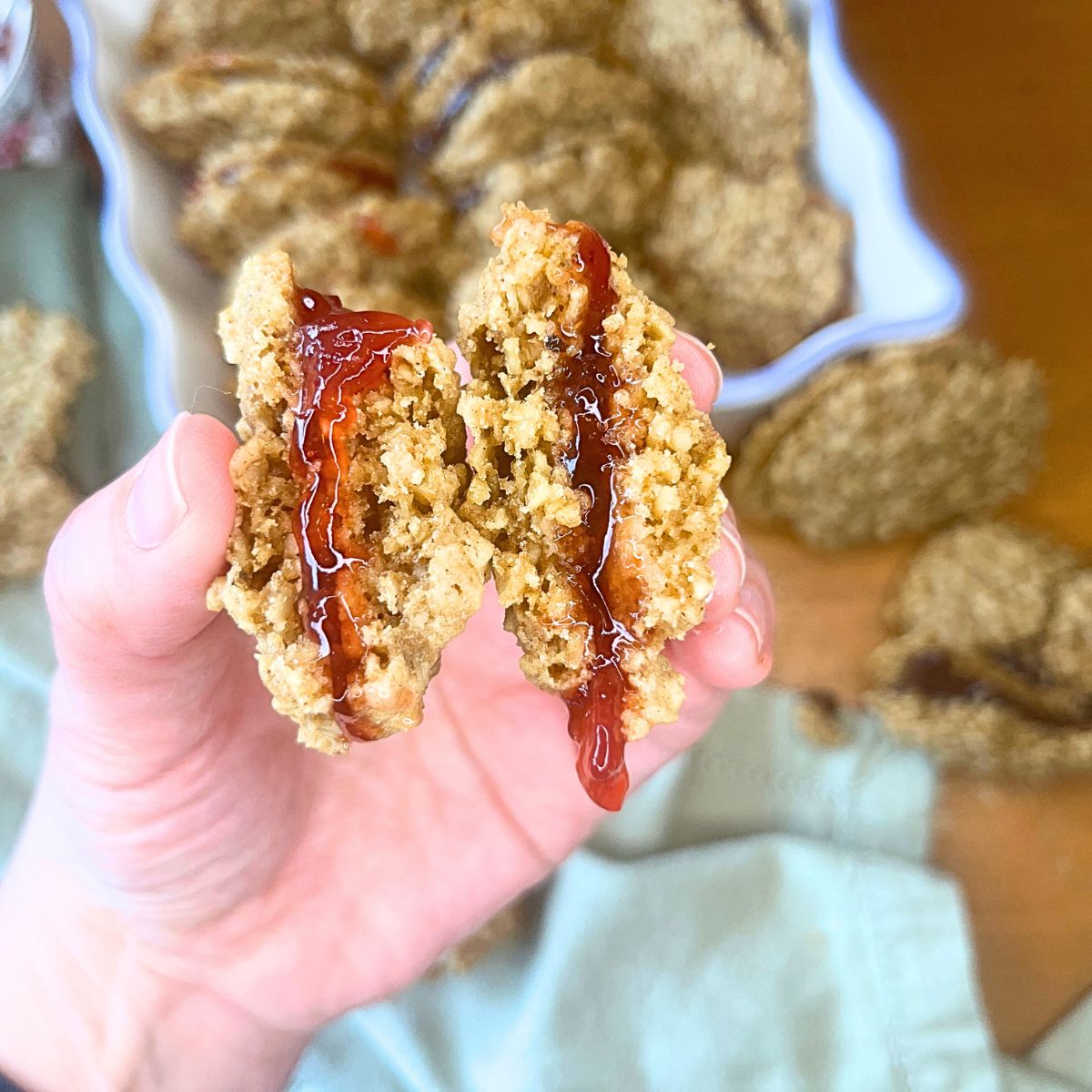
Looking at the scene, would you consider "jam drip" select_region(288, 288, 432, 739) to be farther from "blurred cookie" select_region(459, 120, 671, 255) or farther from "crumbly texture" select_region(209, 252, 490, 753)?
"blurred cookie" select_region(459, 120, 671, 255)

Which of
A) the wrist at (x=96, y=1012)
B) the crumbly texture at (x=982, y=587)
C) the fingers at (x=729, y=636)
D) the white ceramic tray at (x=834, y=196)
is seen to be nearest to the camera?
the fingers at (x=729, y=636)

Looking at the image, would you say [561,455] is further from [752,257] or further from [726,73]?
[726,73]

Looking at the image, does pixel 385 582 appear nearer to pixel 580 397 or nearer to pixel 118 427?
pixel 580 397

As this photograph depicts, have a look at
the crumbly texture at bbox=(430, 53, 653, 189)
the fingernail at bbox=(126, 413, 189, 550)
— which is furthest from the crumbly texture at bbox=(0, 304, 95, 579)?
the fingernail at bbox=(126, 413, 189, 550)

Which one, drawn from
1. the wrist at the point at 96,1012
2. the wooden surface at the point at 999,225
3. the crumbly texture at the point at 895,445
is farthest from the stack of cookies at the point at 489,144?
the wrist at the point at 96,1012

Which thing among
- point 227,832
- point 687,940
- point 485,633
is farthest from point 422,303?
point 687,940

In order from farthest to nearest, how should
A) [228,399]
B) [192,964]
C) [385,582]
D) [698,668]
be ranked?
[228,399] < [192,964] < [698,668] < [385,582]

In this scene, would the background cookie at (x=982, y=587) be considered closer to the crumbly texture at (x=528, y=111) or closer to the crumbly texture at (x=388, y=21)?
the crumbly texture at (x=528, y=111)

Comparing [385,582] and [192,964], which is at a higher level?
[385,582]
